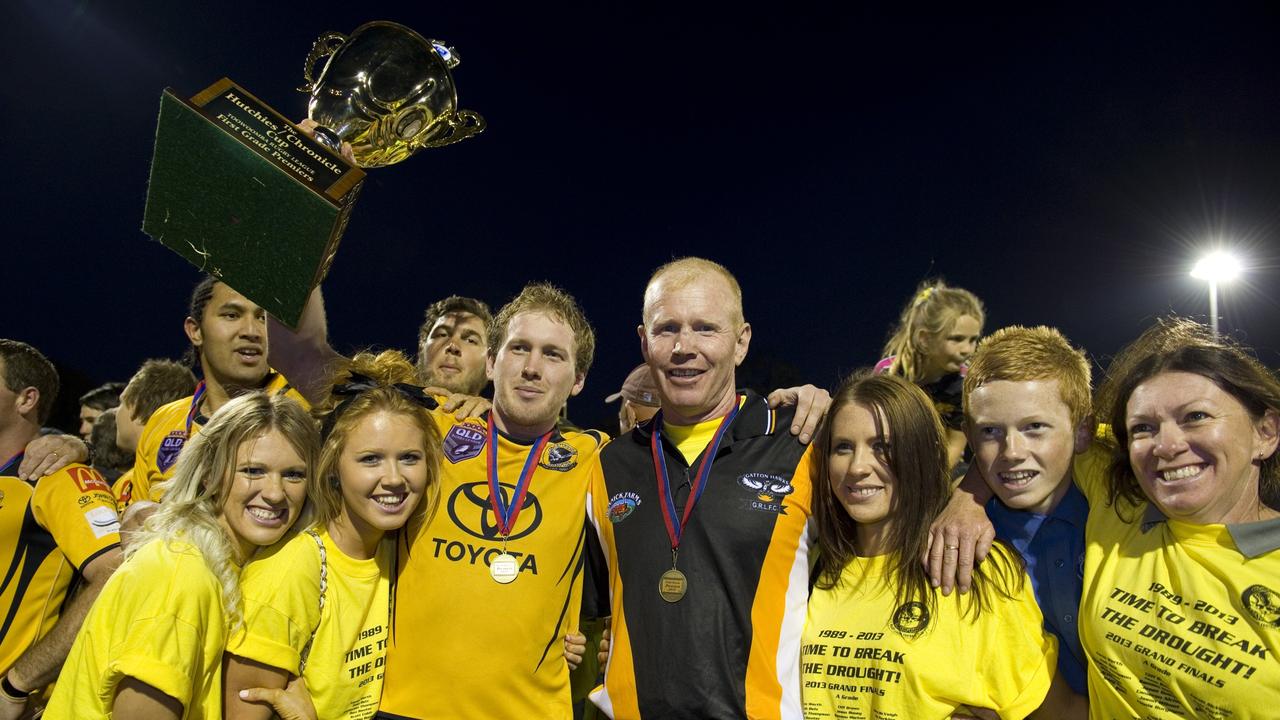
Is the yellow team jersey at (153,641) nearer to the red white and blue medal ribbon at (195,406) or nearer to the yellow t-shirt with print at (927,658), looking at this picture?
the red white and blue medal ribbon at (195,406)

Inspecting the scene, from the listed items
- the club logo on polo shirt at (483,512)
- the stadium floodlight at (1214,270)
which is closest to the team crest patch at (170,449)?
the club logo on polo shirt at (483,512)

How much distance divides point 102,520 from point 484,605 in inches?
81.2

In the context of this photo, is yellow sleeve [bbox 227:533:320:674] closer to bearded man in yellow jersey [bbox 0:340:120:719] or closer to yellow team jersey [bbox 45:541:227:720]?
yellow team jersey [bbox 45:541:227:720]

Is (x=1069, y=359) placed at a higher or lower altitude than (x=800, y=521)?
higher

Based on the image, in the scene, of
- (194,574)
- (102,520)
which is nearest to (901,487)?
(194,574)

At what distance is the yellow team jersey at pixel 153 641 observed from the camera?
2.28 meters

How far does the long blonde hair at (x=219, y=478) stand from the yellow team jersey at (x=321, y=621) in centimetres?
8

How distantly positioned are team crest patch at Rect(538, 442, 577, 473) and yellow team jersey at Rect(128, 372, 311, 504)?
1.51 meters

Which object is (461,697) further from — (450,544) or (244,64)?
(244,64)

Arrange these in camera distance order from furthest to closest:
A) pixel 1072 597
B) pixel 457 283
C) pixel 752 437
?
pixel 457 283
pixel 752 437
pixel 1072 597

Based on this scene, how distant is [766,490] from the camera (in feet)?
8.73

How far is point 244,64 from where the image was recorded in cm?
1422

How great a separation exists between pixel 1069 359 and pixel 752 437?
3.44 ft

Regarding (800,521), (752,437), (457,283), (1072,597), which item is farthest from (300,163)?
(457,283)
